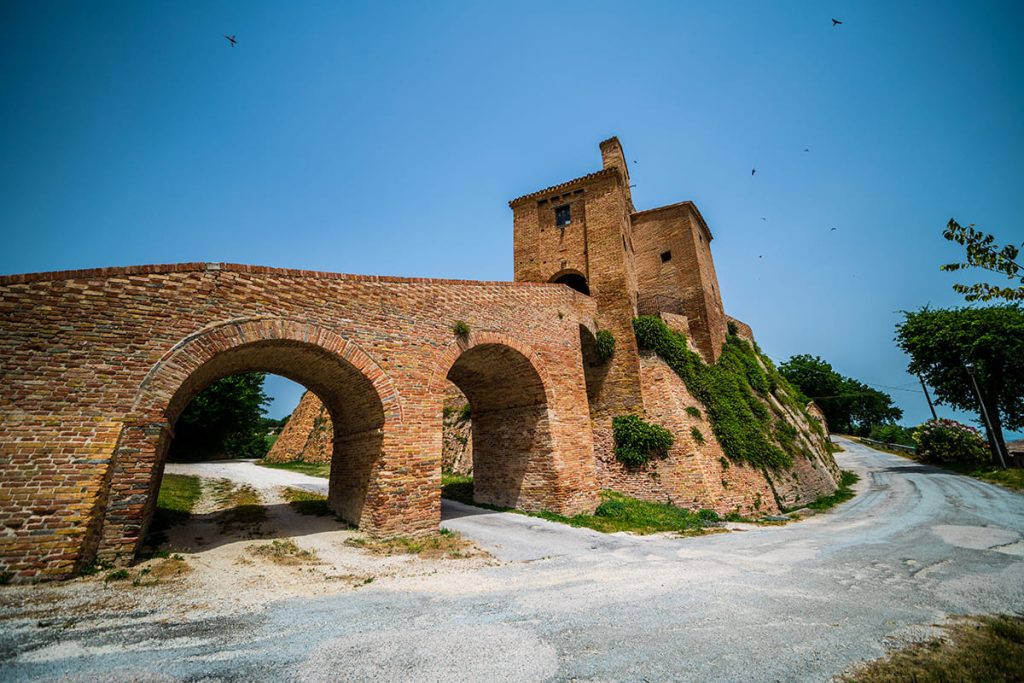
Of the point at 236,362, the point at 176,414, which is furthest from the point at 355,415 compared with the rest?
the point at 176,414

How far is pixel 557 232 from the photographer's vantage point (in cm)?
1873

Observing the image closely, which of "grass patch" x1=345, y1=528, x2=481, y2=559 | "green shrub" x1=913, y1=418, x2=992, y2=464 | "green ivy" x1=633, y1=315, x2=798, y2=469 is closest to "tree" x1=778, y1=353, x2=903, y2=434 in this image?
"green shrub" x1=913, y1=418, x2=992, y2=464

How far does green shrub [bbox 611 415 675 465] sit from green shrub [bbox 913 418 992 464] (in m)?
26.1

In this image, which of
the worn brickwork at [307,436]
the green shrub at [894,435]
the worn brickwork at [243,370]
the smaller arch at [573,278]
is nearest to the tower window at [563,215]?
the smaller arch at [573,278]

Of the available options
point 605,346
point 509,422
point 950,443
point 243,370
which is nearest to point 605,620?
point 509,422

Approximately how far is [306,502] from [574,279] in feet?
45.8

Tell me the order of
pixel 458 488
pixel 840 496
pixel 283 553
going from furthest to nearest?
pixel 840 496, pixel 458 488, pixel 283 553

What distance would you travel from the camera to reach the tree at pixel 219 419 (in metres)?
26.6

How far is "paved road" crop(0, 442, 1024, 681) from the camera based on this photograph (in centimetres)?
364

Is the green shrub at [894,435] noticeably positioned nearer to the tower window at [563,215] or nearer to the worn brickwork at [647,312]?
the worn brickwork at [647,312]

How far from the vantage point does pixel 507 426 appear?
511 inches

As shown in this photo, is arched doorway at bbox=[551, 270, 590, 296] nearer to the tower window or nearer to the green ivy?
the tower window

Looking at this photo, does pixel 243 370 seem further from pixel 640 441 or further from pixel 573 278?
pixel 573 278

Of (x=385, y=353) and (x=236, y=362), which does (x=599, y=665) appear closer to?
(x=385, y=353)
